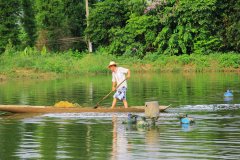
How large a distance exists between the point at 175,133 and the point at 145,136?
68 centimetres

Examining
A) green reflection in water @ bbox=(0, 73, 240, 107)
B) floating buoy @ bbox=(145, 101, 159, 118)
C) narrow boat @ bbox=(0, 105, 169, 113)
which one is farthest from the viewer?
green reflection in water @ bbox=(0, 73, 240, 107)

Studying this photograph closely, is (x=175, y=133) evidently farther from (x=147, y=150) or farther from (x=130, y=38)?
(x=130, y=38)

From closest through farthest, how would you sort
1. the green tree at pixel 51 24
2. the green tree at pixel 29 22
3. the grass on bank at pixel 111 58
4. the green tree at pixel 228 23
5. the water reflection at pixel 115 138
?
the water reflection at pixel 115 138 < the grass on bank at pixel 111 58 < the green tree at pixel 228 23 < the green tree at pixel 51 24 < the green tree at pixel 29 22

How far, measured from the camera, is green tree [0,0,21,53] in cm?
5047

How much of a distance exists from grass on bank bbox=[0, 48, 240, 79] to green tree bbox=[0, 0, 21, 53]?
5.94 meters

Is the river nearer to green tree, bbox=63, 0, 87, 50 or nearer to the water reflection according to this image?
the water reflection

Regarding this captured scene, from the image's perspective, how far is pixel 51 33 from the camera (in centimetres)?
5425

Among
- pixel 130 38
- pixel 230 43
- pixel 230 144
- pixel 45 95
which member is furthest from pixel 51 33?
pixel 230 144

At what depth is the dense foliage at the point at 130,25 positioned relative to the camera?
4500cm

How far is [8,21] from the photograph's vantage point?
50594 millimetres

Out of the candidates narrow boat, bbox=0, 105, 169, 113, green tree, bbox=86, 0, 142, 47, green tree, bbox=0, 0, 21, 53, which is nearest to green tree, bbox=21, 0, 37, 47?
green tree, bbox=0, 0, 21, 53

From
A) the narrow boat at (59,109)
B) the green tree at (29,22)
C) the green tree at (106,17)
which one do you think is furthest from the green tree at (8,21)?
the narrow boat at (59,109)

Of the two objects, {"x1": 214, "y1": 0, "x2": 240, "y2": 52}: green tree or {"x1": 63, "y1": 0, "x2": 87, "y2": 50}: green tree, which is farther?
{"x1": 63, "y1": 0, "x2": 87, "y2": 50}: green tree

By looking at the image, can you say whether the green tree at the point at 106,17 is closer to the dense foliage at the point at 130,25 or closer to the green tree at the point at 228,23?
the dense foliage at the point at 130,25
